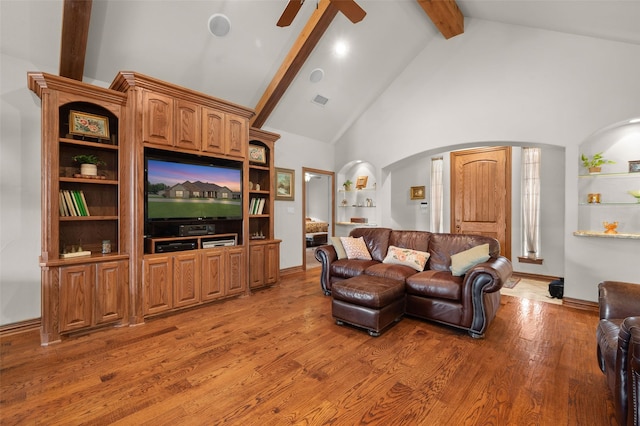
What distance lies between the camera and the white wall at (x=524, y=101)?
3.53 metres

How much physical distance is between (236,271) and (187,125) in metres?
2.02

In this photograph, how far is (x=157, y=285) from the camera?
3.33m

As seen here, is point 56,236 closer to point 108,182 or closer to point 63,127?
point 108,182

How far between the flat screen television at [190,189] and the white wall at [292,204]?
134 centimetres

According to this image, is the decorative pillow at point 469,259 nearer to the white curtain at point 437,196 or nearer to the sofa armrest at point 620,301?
the sofa armrest at point 620,301

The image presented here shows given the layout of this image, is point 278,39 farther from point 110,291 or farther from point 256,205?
point 110,291

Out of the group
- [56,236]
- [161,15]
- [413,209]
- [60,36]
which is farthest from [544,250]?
[60,36]

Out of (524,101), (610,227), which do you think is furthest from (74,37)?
(610,227)

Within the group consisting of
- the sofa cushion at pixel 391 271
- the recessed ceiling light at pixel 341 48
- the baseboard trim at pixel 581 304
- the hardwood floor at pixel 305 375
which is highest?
the recessed ceiling light at pixel 341 48

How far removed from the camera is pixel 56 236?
113 inches

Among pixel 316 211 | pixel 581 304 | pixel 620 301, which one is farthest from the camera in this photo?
pixel 316 211

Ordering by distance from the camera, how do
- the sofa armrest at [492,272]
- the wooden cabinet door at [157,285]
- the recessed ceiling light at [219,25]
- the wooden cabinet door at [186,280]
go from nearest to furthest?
the sofa armrest at [492,272], the wooden cabinet door at [157,285], the recessed ceiling light at [219,25], the wooden cabinet door at [186,280]

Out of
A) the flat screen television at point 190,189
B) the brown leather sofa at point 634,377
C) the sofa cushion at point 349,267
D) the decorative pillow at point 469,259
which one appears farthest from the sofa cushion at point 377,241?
the brown leather sofa at point 634,377

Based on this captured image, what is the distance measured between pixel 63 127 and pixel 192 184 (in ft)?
4.66
